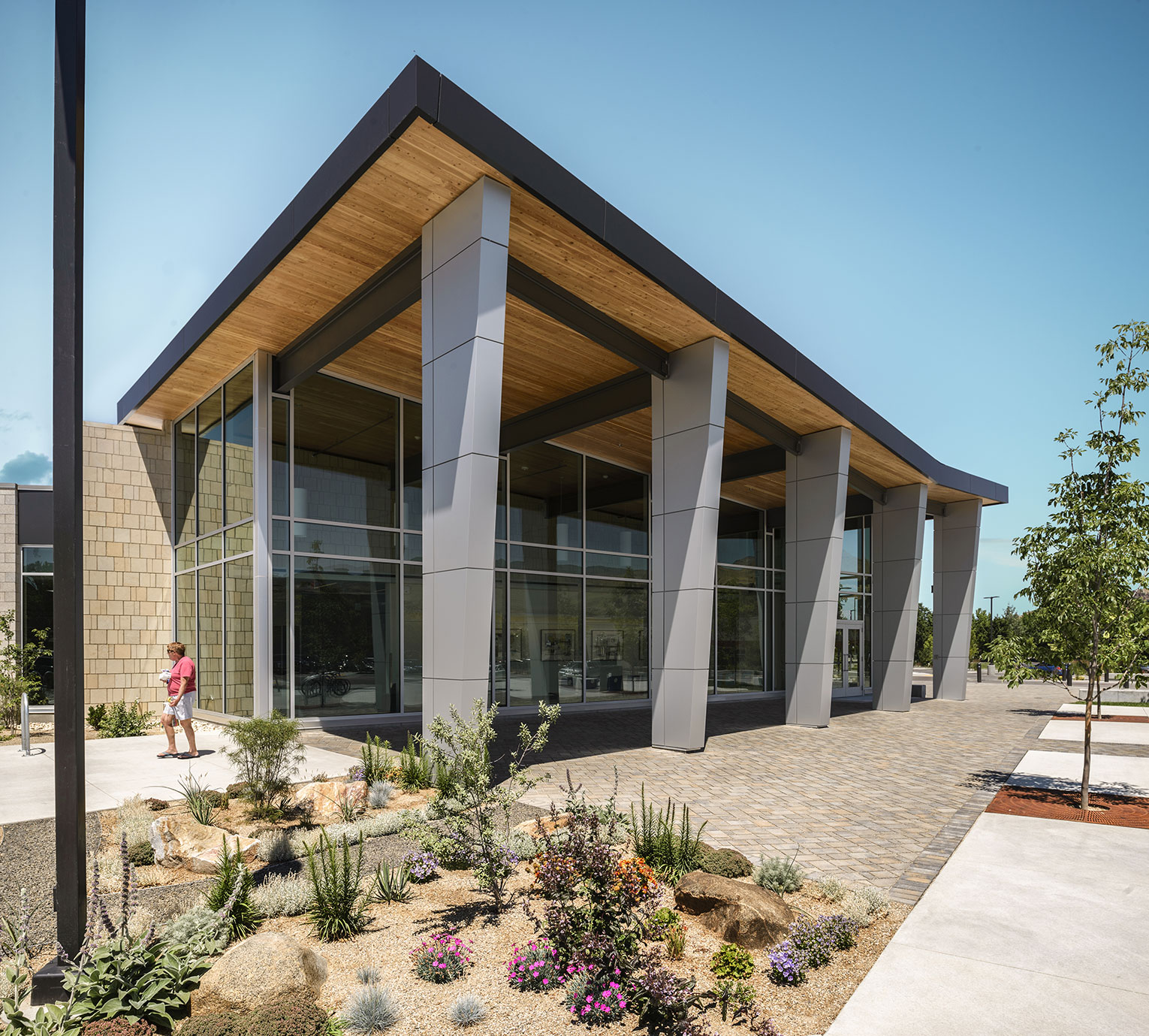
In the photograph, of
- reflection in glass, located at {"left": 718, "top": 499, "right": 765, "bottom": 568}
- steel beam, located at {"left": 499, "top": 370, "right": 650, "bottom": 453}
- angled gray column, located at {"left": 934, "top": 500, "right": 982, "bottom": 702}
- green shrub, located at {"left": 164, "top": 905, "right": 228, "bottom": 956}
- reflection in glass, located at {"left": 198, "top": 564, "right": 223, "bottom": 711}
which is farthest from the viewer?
angled gray column, located at {"left": 934, "top": 500, "right": 982, "bottom": 702}

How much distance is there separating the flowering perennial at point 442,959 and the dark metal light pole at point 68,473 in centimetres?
192

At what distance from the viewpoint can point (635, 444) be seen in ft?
68.0

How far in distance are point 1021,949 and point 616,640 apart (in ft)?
55.0

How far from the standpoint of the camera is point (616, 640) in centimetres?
2173

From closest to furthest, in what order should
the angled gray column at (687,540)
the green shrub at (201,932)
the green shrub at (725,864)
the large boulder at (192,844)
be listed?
the green shrub at (201,932)
the green shrub at (725,864)
the large boulder at (192,844)
the angled gray column at (687,540)

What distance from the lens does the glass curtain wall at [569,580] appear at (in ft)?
63.3

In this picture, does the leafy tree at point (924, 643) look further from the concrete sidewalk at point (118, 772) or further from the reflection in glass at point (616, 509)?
the concrete sidewalk at point (118, 772)

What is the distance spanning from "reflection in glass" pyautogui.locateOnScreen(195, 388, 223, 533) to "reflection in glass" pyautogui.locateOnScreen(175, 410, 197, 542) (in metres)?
0.43

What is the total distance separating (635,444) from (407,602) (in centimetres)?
767

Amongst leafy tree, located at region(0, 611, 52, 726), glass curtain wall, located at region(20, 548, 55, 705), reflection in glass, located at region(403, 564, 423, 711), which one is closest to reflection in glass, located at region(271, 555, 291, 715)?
reflection in glass, located at region(403, 564, 423, 711)

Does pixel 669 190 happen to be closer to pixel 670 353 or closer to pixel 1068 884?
pixel 670 353

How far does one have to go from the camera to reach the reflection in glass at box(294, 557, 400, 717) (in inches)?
610

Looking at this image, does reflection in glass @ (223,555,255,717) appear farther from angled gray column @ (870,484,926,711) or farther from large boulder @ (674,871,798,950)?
angled gray column @ (870,484,926,711)

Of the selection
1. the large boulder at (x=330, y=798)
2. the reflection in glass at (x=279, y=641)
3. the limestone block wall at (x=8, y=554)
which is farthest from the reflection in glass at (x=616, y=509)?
the limestone block wall at (x=8, y=554)
